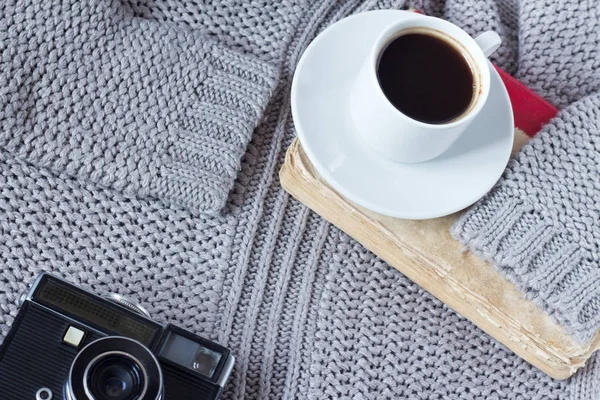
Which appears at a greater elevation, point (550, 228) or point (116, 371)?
point (550, 228)

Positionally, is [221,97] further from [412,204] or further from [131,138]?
[412,204]

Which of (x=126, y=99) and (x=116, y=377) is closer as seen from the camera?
(x=116, y=377)

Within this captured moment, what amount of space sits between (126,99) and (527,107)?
1.35ft

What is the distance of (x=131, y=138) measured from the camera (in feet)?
2.39

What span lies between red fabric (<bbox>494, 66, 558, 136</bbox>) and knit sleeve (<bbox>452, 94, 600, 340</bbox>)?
0.06m

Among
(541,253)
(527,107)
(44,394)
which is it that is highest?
(527,107)

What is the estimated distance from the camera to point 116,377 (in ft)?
1.99

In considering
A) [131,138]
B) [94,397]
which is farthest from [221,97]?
[94,397]

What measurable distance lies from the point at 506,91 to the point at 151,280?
0.40 m

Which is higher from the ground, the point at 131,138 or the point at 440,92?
the point at 440,92

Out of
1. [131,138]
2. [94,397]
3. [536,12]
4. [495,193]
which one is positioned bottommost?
[94,397]

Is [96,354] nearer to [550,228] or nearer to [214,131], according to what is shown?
[214,131]

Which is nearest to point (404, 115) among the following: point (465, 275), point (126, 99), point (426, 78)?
point (426, 78)

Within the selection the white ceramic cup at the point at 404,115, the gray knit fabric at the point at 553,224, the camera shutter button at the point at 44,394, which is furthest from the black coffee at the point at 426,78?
the camera shutter button at the point at 44,394
